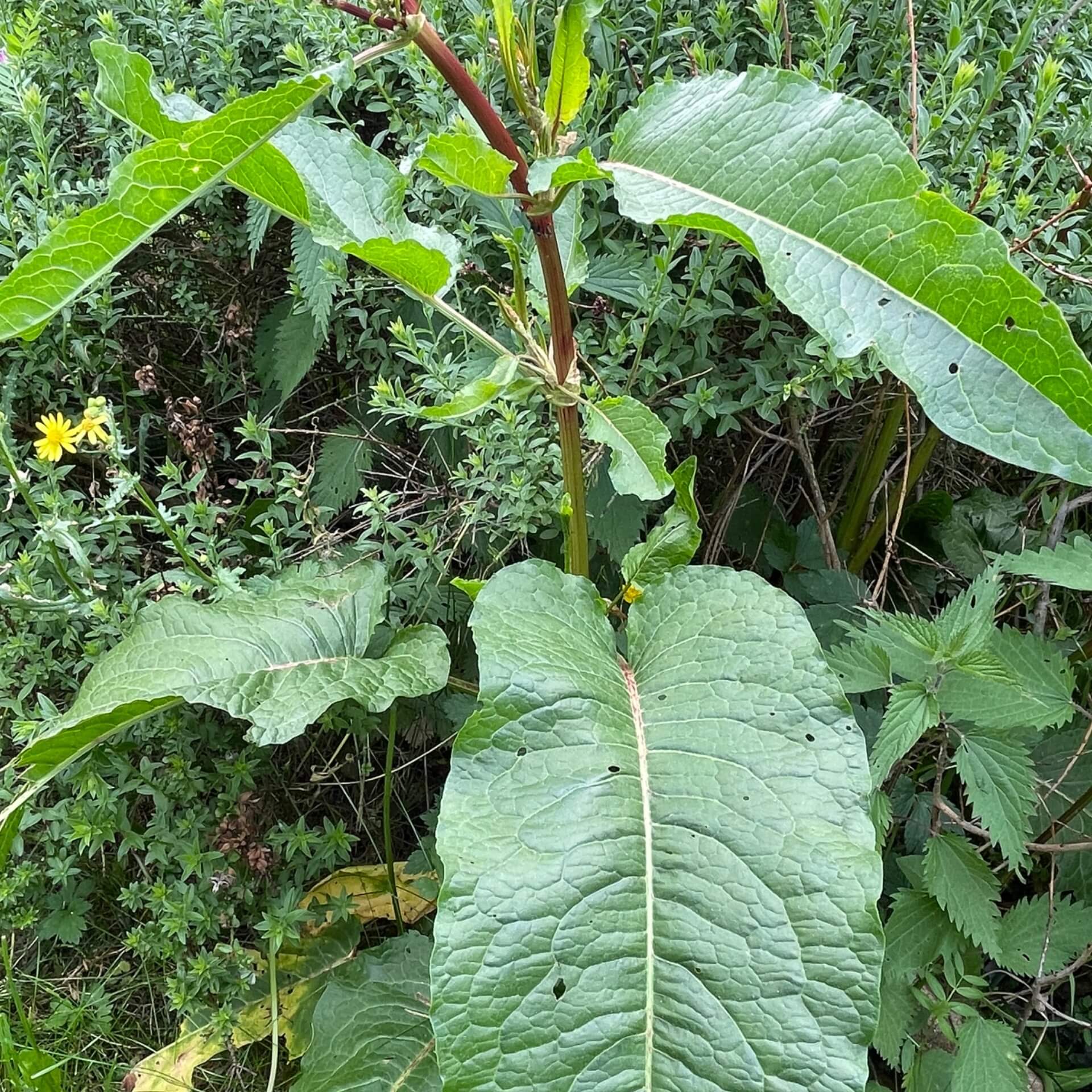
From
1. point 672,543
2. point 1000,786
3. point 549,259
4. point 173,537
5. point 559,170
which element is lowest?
point 1000,786

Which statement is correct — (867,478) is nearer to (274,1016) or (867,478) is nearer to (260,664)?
(260,664)

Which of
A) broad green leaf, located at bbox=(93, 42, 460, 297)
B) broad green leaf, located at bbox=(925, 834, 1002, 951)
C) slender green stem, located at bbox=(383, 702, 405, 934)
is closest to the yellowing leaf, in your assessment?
slender green stem, located at bbox=(383, 702, 405, 934)

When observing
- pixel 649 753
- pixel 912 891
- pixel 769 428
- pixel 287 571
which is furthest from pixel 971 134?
pixel 287 571

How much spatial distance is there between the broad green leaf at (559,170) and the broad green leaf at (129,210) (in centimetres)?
24

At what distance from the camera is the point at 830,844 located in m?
0.86

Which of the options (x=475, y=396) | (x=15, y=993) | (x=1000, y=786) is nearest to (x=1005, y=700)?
(x=1000, y=786)

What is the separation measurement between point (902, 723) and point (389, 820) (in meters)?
0.86

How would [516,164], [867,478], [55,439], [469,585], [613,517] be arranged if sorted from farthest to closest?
[867,478]
[613,517]
[55,439]
[469,585]
[516,164]

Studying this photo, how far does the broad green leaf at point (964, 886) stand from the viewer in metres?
1.22

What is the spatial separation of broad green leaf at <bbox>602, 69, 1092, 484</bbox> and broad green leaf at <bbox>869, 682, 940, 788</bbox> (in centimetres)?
48

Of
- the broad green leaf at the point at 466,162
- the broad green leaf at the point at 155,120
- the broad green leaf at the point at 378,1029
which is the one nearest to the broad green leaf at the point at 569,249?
the broad green leaf at the point at 466,162

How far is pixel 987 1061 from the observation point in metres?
1.20

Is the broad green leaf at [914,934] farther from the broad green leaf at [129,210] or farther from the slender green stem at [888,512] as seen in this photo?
the broad green leaf at [129,210]

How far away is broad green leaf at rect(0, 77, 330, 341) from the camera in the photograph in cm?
70
